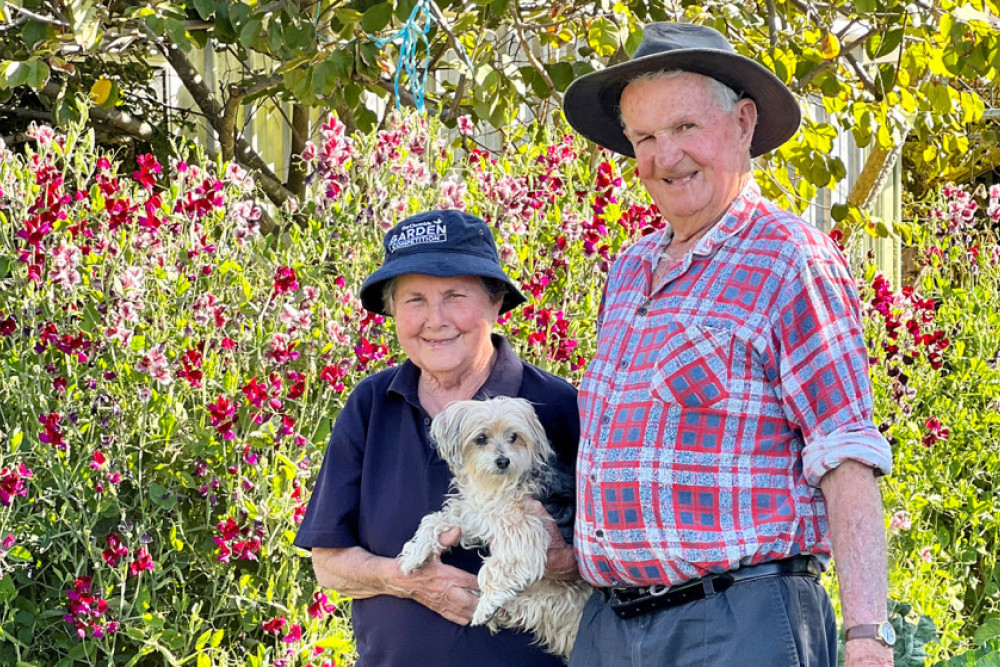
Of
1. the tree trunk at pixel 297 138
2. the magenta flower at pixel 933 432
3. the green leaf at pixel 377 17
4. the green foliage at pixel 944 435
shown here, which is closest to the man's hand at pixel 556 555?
the green leaf at pixel 377 17

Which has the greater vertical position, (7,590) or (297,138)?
(297,138)

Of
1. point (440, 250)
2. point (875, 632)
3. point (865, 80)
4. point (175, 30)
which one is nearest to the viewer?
point (875, 632)

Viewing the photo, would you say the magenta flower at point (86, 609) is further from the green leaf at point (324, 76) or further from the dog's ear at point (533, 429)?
the green leaf at point (324, 76)

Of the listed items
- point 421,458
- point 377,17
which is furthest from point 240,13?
point 421,458

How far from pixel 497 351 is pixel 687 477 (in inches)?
32.5

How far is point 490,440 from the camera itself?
104 inches

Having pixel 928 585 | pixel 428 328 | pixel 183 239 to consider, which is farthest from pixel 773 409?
pixel 928 585

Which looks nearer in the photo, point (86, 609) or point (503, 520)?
point (503, 520)

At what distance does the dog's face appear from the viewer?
8.71ft

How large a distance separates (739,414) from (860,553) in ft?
0.99

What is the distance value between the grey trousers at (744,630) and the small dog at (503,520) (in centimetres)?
32

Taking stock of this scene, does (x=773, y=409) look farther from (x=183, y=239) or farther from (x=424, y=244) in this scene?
(x=183, y=239)

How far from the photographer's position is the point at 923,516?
5.82m

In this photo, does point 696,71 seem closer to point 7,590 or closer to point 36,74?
point 7,590
